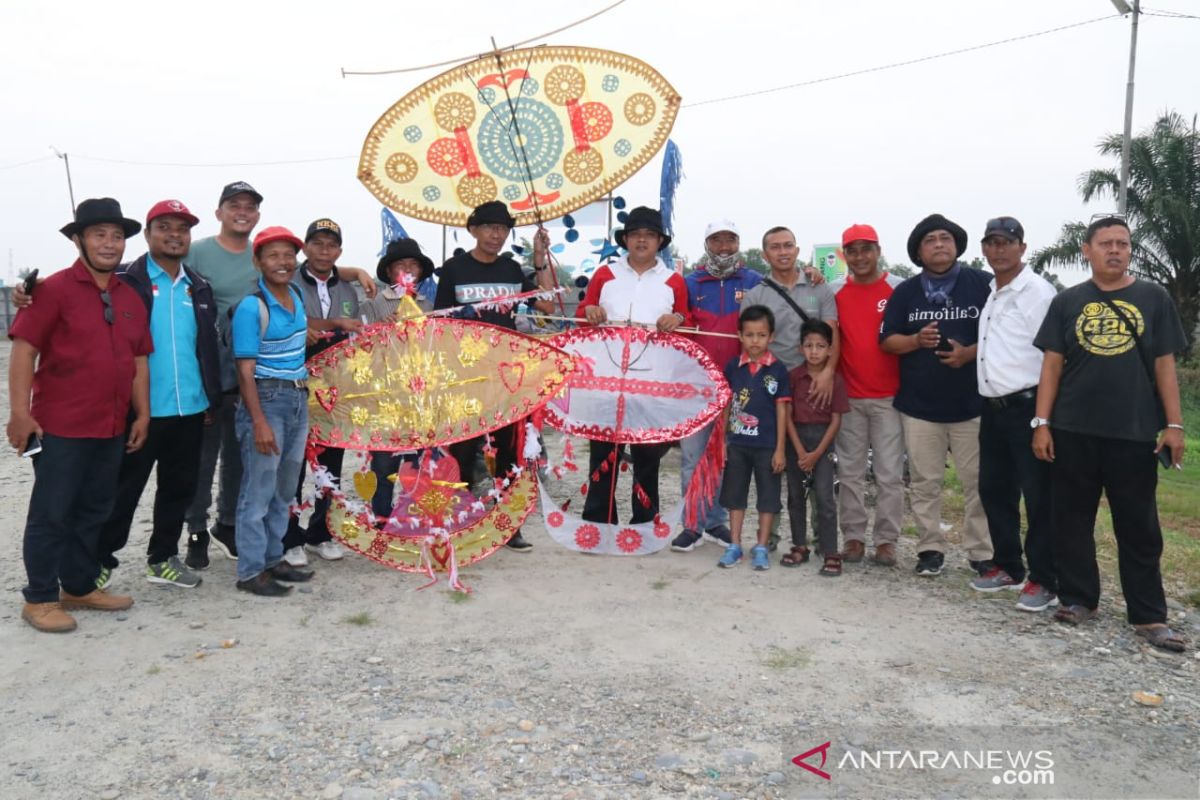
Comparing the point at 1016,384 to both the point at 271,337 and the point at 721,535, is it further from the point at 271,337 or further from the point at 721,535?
the point at 271,337

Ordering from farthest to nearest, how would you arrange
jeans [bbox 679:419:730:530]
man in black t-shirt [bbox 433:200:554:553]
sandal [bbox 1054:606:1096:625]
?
jeans [bbox 679:419:730:530], man in black t-shirt [bbox 433:200:554:553], sandal [bbox 1054:606:1096:625]

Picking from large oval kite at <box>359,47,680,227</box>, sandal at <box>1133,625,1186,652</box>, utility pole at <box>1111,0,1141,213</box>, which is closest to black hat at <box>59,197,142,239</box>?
large oval kite at <box>359,47,680,227</box>

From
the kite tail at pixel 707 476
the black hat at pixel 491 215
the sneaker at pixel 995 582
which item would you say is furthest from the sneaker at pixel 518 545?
the sneaker at pixel 995 582

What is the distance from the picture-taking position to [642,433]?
506 centimetres

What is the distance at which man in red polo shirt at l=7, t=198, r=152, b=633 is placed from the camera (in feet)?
12.4

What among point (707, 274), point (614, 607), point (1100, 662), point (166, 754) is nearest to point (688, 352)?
point (707, 274)

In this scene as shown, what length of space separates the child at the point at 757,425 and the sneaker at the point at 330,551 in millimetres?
2260

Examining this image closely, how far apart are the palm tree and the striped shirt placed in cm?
1924

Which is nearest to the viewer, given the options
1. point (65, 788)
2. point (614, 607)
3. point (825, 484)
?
point (65, 788)

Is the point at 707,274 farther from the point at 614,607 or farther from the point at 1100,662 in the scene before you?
the point at 1100,662

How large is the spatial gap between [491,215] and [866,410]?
8.12ft

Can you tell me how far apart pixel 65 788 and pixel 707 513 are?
3588mm

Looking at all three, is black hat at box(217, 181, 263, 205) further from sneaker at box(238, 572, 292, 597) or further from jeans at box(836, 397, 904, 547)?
jeans at box(836, 397, 904, 547)

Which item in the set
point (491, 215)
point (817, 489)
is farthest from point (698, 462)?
point (491, 215)
